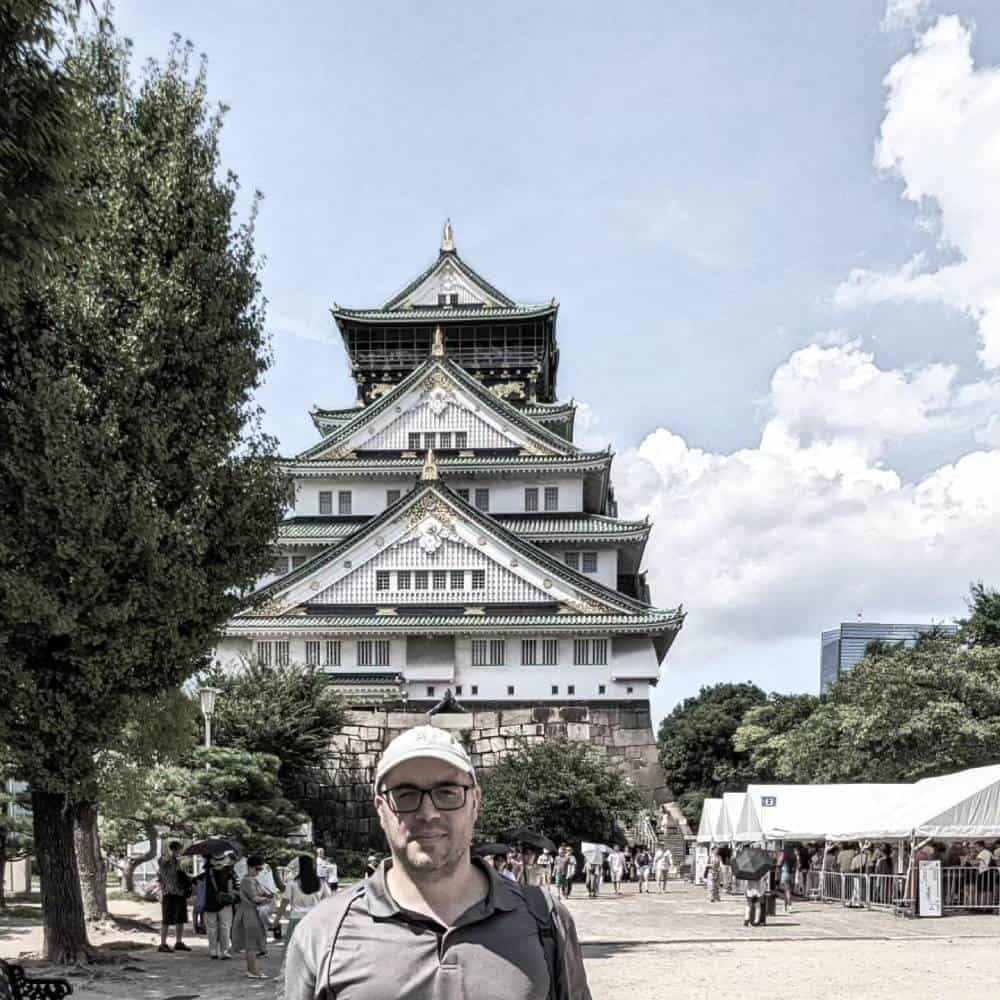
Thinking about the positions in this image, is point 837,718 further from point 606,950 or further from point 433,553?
point 606,950

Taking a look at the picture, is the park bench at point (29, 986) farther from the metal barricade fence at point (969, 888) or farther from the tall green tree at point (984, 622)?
the tall green tree at point (984, 622)

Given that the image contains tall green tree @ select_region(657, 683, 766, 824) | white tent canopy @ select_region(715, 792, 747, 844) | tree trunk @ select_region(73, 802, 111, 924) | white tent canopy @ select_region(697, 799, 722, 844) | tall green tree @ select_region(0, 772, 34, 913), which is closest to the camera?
tree trunk @ select_region(73, 802, 111, 924)

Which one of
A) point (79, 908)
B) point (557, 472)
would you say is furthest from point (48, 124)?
point (557, 472)

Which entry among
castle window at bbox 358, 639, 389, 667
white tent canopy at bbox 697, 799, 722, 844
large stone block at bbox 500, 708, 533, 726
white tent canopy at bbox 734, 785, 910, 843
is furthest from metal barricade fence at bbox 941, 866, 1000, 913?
castle window at bbox 358, 639, 389, 667

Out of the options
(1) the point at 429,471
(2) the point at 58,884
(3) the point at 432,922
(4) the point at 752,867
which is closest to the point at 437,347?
(1) the point at 429,471

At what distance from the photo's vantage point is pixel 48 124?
30.8ft

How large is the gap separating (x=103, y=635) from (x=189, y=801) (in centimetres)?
1475

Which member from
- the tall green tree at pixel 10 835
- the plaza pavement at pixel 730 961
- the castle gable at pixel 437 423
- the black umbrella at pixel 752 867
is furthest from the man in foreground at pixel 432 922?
the castle gable at pixel 437 423

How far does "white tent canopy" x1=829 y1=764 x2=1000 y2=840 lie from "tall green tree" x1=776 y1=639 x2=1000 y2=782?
10578 mm

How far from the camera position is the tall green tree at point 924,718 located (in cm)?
3712

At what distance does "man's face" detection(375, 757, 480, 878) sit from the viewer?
3.20 metres

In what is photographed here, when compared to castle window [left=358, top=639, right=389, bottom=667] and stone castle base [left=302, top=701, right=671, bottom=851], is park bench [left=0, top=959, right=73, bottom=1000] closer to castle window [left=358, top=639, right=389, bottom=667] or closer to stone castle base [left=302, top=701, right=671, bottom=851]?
stone castle base [left=302, top=701, right=671, bottom=851]

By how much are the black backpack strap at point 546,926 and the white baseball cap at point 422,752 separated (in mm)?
325

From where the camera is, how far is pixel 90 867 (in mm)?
20891
